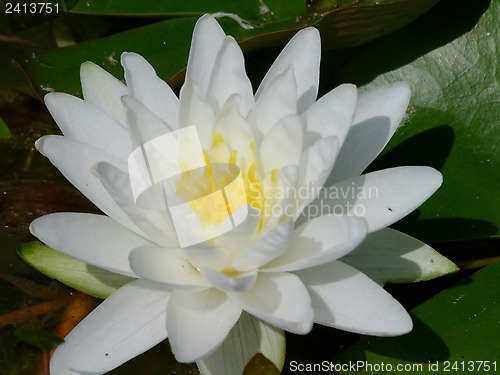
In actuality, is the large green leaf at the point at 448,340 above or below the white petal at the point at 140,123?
below

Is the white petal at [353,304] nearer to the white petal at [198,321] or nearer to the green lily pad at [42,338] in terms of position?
the white petal at [198,321]

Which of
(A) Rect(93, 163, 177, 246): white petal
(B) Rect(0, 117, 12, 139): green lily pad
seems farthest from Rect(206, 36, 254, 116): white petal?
(B) Rect(0, 117, 12, 139): green lily pad

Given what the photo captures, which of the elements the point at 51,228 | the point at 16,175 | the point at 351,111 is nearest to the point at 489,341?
the point at 351,111

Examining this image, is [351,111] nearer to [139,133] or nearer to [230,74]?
[230,74]

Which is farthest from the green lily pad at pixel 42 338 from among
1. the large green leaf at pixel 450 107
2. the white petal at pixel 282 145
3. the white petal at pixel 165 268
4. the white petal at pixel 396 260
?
the large green leaf at pixel 450 107

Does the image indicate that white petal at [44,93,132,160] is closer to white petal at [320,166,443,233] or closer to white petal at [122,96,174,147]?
white petal at [122,96,174,147]

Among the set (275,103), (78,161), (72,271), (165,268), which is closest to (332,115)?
(275,103)

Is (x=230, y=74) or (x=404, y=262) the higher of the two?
(x=230, y=74)
